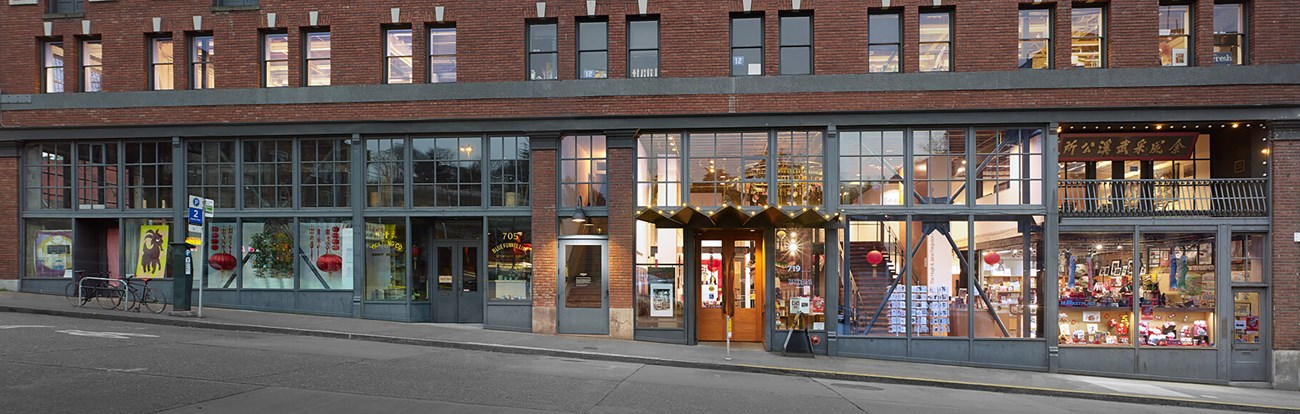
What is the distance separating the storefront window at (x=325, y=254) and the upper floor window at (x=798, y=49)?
443 inches

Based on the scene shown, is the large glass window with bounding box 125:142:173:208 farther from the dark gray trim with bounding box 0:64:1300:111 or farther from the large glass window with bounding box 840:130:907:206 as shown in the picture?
the large glass window with bounding box 840:130:907:206

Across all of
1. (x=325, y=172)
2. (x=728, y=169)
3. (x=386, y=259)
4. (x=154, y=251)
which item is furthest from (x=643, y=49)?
(x=154, y=251)

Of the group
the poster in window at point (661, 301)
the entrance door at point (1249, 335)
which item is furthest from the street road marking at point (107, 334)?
the entrance door at point (1249, 335)

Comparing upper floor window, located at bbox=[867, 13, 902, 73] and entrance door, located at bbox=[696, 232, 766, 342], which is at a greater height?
upper floor window, located at bbox=[867, 13, 902, 73]

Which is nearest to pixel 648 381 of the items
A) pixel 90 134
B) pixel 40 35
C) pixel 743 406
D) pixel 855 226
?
pixel 743 406

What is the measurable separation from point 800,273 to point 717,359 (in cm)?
312

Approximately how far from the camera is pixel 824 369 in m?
14.1

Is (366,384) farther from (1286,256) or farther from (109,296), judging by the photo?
(1286,256)

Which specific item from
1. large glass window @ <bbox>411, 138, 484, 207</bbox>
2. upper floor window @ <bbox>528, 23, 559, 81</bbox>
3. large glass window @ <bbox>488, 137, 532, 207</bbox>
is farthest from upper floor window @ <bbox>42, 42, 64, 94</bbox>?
upper floor window @ <bbox>528, 23, 559, 81</bbox>

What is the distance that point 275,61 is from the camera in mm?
18203

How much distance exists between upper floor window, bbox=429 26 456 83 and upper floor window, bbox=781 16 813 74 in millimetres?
7935

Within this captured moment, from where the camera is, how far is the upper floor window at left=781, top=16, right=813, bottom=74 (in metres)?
16.5

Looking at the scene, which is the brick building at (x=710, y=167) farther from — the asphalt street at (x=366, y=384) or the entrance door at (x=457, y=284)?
the asphalt street at (x=366, y=384)

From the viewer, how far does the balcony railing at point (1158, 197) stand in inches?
617
